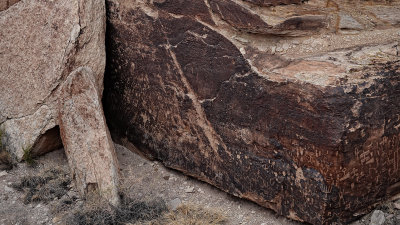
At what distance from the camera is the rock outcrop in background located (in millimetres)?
3484

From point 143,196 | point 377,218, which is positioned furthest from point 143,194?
point 377,218

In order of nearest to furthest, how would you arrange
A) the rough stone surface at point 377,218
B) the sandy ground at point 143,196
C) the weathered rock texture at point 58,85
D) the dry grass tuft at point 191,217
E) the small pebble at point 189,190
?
the rough stone surface at point 377,218 → the dry grass tuft at point 191,217 → the sandy ground at point 143,196 → the weathered rock texture at point 58,85 → the small pebble at point 189,190

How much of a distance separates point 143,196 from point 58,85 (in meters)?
1.05

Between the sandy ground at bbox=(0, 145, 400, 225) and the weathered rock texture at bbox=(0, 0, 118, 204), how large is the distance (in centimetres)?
14

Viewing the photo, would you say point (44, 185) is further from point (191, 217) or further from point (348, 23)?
point (348, 23)

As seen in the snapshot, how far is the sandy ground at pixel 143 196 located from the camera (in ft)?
13.2

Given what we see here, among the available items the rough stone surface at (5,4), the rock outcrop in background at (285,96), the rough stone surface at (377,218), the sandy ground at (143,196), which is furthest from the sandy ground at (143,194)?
the rough stone surface at (5,4)

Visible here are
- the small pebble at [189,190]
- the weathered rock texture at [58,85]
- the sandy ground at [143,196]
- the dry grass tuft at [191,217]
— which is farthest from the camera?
the small pebble at [189,190]

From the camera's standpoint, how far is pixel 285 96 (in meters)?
3.60

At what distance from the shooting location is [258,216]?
4012 mm

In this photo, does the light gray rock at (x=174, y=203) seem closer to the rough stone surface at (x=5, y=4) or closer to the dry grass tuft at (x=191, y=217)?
the dry grass tuft at (x=191, y=217)

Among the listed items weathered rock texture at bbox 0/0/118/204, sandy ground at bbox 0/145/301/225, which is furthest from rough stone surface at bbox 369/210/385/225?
weathered rock texture at bbox 0/0/118/204

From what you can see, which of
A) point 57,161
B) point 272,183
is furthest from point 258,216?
point 57,161

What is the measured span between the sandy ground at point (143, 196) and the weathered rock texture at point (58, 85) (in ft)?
0.47
